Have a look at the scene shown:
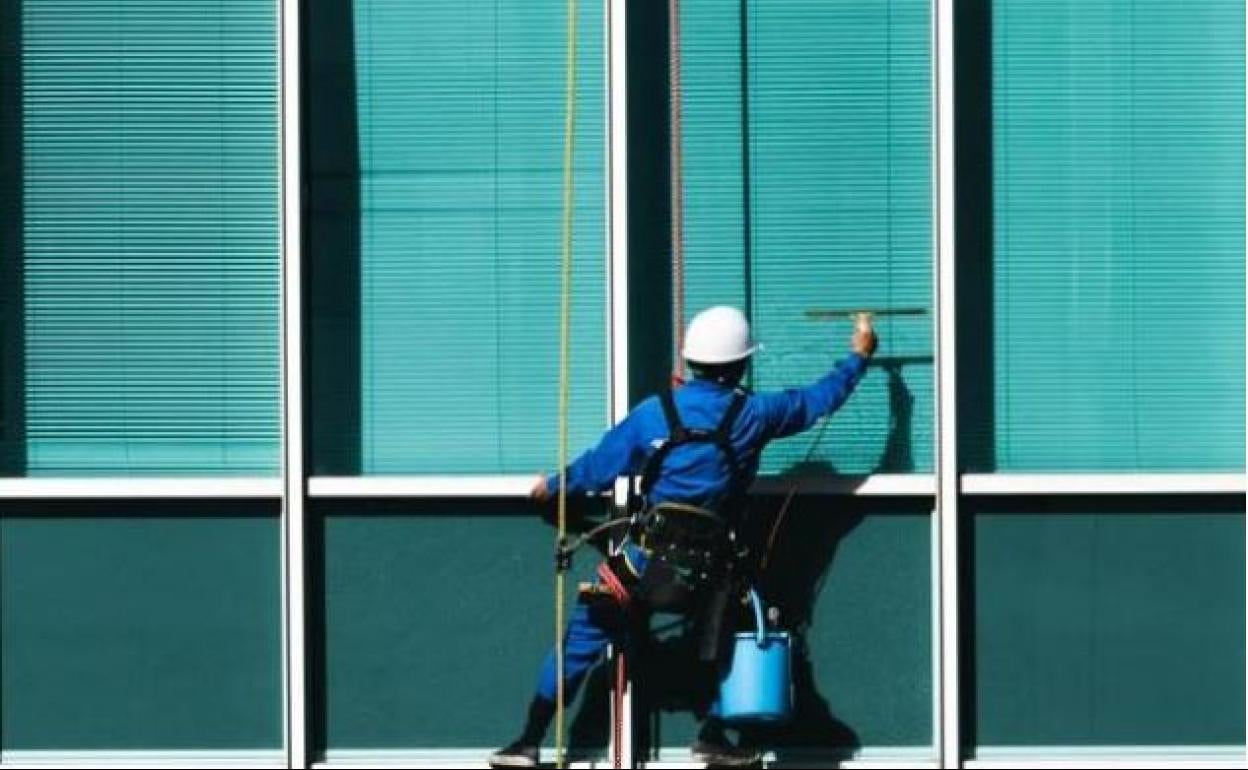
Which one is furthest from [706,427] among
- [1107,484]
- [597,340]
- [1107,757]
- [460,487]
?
[1107,757]

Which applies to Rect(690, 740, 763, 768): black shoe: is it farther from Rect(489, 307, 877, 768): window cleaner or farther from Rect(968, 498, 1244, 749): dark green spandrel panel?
Rect(968, 498, 1244, 749): dark green spandrel panel

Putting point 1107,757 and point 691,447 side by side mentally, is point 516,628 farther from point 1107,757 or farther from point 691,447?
point 1107,757

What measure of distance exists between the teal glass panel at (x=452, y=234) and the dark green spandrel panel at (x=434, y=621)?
8.2 inches

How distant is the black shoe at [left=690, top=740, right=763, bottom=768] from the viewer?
27.6ft

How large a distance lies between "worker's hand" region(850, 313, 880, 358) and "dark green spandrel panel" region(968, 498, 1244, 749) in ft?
2.26

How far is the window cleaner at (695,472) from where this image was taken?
8172 millimetres

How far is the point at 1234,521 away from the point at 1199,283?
79 centimetres

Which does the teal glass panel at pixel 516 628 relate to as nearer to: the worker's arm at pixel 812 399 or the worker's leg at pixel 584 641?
the worker's leg at pixel 584 641

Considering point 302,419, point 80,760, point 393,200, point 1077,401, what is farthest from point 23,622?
point 1077,401

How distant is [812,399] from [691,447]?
43cm

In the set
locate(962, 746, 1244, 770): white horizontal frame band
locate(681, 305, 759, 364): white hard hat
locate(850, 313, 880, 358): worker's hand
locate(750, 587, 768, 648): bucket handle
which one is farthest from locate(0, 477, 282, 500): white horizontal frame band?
locate(962, 746, 1244, 770): white horizontal frame band

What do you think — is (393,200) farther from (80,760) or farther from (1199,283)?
(1199,283)

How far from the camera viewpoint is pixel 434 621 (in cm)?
861

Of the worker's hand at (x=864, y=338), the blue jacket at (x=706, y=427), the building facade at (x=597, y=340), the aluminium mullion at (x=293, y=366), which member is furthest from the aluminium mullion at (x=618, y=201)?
the aluminium mullion at (x=293, y=366)
